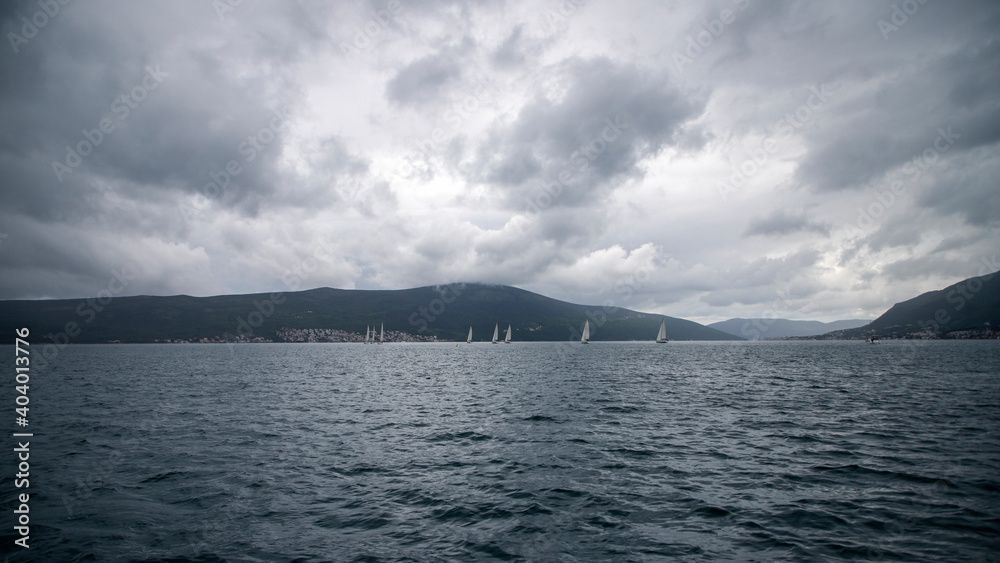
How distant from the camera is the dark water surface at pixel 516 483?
15.6 m

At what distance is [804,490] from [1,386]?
9867 cm

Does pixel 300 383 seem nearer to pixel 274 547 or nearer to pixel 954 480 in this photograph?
pixel 274 547

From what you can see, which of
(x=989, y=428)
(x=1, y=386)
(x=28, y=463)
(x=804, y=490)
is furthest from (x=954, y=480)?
(x=1, y=386)

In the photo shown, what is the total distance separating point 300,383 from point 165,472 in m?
50.4

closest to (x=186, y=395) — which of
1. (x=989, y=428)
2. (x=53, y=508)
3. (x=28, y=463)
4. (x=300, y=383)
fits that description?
(x=300, y=383)

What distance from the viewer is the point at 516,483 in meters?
22.8

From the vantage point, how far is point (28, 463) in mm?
25578

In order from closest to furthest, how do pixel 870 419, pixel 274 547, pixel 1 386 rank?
pixel 274 547, pixel 870 419, pixel 1 386

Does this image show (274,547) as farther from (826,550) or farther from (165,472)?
(826,550)

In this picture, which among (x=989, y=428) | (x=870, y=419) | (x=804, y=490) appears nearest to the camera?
(x=804, y=490)

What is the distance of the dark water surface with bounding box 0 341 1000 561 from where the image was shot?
51.1 ft

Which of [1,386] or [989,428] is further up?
[989,428]

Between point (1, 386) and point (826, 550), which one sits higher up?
point (826, 550)

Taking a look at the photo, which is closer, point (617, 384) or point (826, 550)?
point (826, 550)
